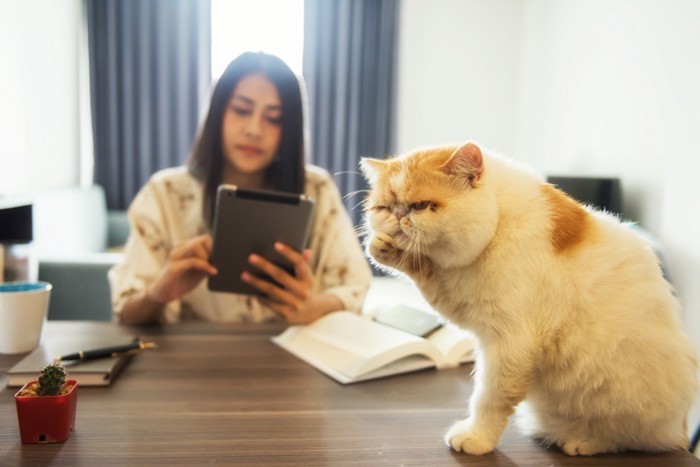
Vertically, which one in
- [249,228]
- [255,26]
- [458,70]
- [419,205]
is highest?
[255,26]

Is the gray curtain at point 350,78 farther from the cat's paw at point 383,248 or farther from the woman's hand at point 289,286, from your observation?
the cat's paw at point 383,248

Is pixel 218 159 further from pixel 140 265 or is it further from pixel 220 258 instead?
pixel 220 258

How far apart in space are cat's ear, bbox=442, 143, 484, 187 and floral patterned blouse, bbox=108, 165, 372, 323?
724mm

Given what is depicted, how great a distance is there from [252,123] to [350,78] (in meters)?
1.87

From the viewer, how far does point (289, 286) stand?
1.02 metres

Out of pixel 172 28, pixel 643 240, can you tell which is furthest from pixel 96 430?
pixel 172 28

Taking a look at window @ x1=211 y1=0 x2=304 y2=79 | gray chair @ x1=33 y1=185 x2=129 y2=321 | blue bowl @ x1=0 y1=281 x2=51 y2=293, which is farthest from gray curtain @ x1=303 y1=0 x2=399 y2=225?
blue bowl @ x1=0 y1=281 x2=51 y2=293

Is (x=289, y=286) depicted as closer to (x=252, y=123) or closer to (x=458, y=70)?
(x=252, y=123)

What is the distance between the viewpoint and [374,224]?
594 millimetres

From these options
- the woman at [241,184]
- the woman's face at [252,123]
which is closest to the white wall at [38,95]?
the woman at [241,184]

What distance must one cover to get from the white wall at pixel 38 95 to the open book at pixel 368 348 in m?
1.43

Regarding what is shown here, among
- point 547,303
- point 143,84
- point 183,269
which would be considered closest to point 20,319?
point 183,269

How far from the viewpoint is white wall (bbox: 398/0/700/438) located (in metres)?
1.52

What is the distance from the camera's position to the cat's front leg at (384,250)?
22.3 inches
